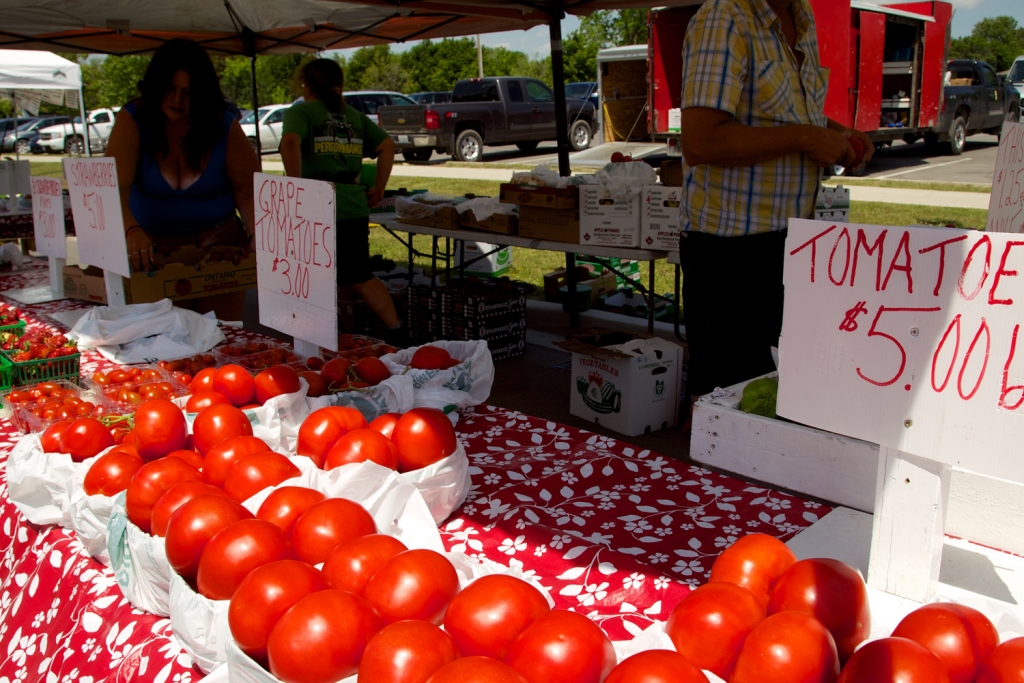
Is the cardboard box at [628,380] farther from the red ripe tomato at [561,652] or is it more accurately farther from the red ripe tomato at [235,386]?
the red ripe tomato at [561,652]

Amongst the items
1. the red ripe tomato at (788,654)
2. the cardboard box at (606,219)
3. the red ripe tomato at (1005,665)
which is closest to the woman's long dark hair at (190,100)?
the cardboard box at (606,219)

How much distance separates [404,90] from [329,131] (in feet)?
116

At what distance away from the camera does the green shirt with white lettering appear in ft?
15.2

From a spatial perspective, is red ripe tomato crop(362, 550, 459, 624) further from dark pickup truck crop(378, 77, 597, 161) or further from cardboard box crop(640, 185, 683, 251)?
dark pickup truck crop(378, 77, 597, 161)

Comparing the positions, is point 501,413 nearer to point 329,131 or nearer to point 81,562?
point 81,562

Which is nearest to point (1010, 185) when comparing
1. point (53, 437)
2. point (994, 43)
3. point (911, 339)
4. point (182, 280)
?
point (911, 339)

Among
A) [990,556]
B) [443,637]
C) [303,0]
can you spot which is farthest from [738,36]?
[303,0]

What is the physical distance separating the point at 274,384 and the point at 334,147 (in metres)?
3.01

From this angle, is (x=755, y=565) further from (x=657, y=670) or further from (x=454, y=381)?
(x=454, y=381)

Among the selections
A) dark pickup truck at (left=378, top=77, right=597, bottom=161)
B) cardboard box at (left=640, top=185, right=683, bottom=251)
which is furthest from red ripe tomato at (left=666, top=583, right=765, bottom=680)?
dark pickup truck at (left=378, top=77, right=597, bottom=161)

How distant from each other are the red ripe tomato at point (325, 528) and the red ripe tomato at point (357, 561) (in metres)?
0.03

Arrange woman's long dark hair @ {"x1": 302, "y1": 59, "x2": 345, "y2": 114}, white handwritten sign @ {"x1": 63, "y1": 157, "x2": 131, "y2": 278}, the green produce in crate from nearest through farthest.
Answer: the green produce in crate
white handwritten sign @ {"x1": 63, "y1": 157, "x2": 131, "y2": 278}
woman's long dark hair @ {"x1": 302, "y1": 59, "x2": 345, "y2": 114}

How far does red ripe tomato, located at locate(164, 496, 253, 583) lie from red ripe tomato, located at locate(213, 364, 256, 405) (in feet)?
2.33

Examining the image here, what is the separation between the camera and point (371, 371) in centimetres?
220
